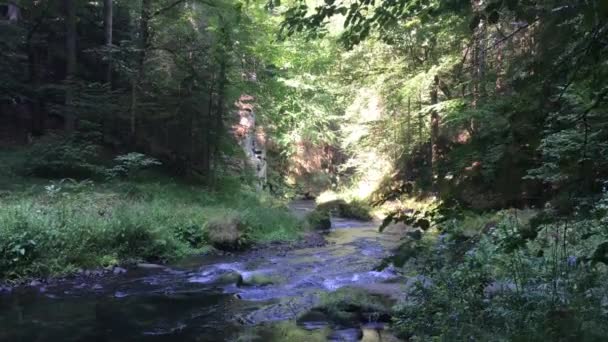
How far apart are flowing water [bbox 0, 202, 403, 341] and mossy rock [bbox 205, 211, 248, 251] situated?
98cm

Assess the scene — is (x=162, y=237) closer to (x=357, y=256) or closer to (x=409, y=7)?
(x=357, y=256)

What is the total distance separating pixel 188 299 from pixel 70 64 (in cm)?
1265

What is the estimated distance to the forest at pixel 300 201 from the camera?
118 inches

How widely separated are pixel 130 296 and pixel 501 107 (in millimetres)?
7463

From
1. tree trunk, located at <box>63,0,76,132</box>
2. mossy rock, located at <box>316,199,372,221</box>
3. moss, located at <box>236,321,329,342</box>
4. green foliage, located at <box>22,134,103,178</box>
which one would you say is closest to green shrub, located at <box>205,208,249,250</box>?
green foliage, located at <box>22,134,103,178</box>

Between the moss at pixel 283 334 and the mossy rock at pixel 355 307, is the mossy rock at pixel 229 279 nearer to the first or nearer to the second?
the mossy rock at pixel 355 307

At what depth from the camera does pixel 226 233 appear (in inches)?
535

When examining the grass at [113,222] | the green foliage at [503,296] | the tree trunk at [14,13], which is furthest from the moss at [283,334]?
the tree trunk at [14,13]

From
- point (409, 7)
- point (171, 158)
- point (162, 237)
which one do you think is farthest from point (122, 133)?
point (409, 7)

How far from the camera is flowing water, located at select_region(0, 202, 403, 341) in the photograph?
23.3 ft

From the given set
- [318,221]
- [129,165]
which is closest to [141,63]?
[129,165]

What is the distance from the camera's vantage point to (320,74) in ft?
72.1

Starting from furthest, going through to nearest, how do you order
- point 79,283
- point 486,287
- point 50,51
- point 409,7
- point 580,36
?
1. point 50,51
2. point 79,283
3. point 486,287
4. point 409,7
5. point 580,36

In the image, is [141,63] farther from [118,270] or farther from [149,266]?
[118,270]
